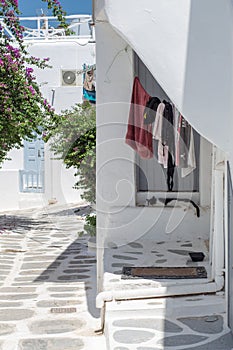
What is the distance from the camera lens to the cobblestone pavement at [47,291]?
5203 millimetres

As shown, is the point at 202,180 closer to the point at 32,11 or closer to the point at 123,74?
the point at 123,74

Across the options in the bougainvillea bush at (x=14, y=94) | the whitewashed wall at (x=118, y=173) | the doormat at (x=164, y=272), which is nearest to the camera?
the doormat at (x=164, y=272)

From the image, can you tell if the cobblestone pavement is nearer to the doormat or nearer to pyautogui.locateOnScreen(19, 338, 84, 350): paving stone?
pyautogui.locateOnScreen(19, 338, 84, 350): paving stone

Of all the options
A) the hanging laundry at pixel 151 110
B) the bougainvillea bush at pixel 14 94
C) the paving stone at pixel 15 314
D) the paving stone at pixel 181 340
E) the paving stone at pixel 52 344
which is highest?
the bougainvillea bush at pixel 14 94

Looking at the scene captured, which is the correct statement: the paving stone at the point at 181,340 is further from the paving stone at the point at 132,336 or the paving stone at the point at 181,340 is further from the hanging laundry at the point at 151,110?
the hanging laundry at the point at 151,110

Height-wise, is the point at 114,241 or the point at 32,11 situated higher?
the point at 32,11

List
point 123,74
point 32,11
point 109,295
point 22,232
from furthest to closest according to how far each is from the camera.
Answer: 1. point 32,11
2. point 22,232
3. point 123,74
4. point 109,295

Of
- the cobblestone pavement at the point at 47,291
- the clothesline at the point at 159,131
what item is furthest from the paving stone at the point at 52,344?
the clothesline at the point at 159,131

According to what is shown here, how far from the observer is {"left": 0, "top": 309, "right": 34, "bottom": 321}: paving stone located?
5.83 metres

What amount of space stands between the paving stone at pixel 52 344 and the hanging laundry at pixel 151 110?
351 centimetres

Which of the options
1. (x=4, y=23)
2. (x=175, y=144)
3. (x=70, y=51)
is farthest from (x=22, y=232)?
(x=70, y=51)

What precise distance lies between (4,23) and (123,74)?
705 centimetres

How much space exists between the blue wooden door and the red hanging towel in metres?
11.2

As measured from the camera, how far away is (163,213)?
729 cm
